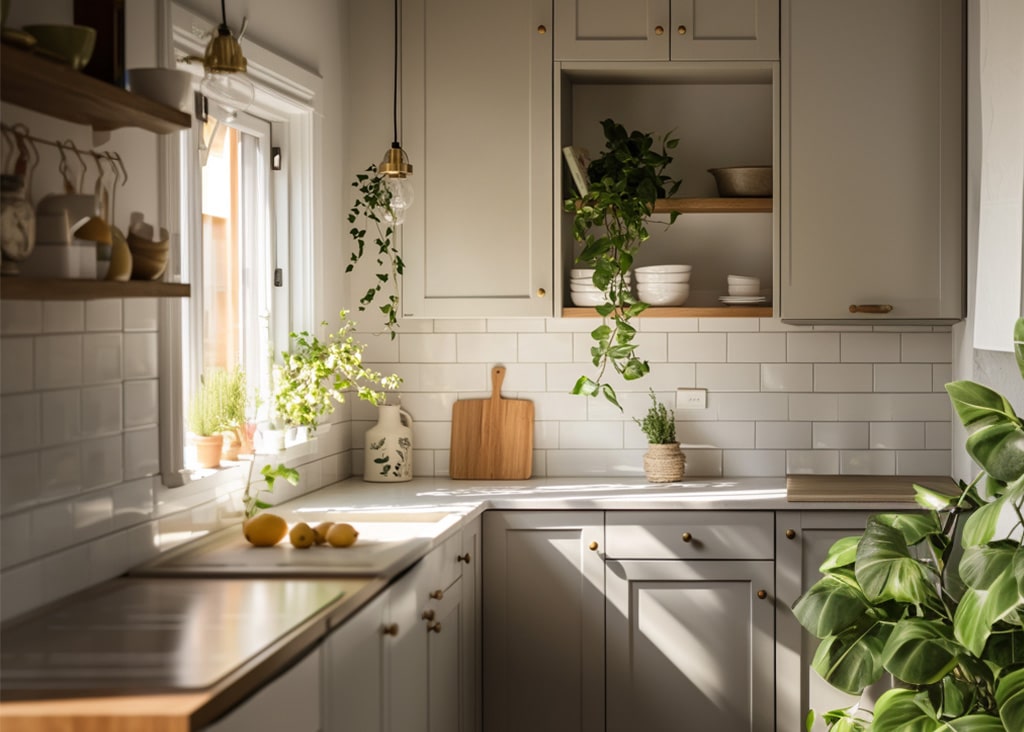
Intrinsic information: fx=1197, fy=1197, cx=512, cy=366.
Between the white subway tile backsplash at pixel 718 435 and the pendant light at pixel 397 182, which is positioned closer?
the pendant light at pixel 397 182

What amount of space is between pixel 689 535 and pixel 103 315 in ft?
6.17

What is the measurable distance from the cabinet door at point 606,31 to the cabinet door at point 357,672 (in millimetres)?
2041

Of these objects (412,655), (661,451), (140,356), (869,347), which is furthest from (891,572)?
(140,356)

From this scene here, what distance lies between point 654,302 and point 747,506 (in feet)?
2.45

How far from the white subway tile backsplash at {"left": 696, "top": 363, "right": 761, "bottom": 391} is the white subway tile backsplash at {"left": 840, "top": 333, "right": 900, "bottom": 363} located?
0.30 metres

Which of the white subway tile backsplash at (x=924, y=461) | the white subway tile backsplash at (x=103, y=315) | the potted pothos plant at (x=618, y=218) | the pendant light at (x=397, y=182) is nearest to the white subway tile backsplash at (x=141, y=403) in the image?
the white subway tile backsplash at (x=103, y=315)

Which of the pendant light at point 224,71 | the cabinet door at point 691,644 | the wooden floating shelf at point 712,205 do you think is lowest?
the cabinet door at point 691,644

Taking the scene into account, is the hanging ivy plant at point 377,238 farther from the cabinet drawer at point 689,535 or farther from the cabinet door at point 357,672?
the cabinet door at point 357,672

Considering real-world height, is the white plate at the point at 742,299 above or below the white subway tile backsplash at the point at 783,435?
above

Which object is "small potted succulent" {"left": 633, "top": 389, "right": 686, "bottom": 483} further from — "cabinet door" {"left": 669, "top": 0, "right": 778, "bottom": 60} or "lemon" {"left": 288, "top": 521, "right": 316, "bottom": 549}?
"lemon" {"left": 288, "top": 521, "right": 316, "bottom": 549}

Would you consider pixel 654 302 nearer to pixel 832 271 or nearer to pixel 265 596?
pixel 832 271

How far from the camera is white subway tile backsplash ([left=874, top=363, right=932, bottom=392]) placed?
4023mm

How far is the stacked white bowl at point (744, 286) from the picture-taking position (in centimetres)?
386

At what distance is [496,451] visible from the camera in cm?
405
